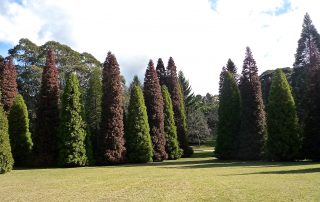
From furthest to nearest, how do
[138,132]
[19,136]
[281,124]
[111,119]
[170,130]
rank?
[170,130], [138,132], [111,119], [19,136], [281,124]

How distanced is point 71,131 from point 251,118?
18.6 m

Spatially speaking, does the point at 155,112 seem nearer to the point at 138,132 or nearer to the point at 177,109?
the point at 138,132

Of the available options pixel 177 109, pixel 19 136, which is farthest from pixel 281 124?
pixel 19 136

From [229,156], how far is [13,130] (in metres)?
22.3

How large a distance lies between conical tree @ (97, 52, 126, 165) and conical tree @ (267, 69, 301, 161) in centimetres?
1469

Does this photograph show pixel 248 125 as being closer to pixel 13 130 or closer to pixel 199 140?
pixel 13 130

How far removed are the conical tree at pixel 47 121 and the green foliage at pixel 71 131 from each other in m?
1.25

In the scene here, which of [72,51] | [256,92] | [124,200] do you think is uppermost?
[72,51]

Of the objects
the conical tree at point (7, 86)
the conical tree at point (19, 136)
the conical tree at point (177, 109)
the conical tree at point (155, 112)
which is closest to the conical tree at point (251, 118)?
the conical tree at point (155, 112)

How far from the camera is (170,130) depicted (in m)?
42.9

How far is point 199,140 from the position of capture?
6906cm

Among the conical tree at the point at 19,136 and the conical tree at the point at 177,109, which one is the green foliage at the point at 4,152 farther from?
the conical tree at the point at 177,109

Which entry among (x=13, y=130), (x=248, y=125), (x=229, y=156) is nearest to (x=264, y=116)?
(x=248, y=125)

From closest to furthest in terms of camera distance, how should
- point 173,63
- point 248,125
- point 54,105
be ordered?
1. point 54,105
2. point 248,125
3. point 173,63
